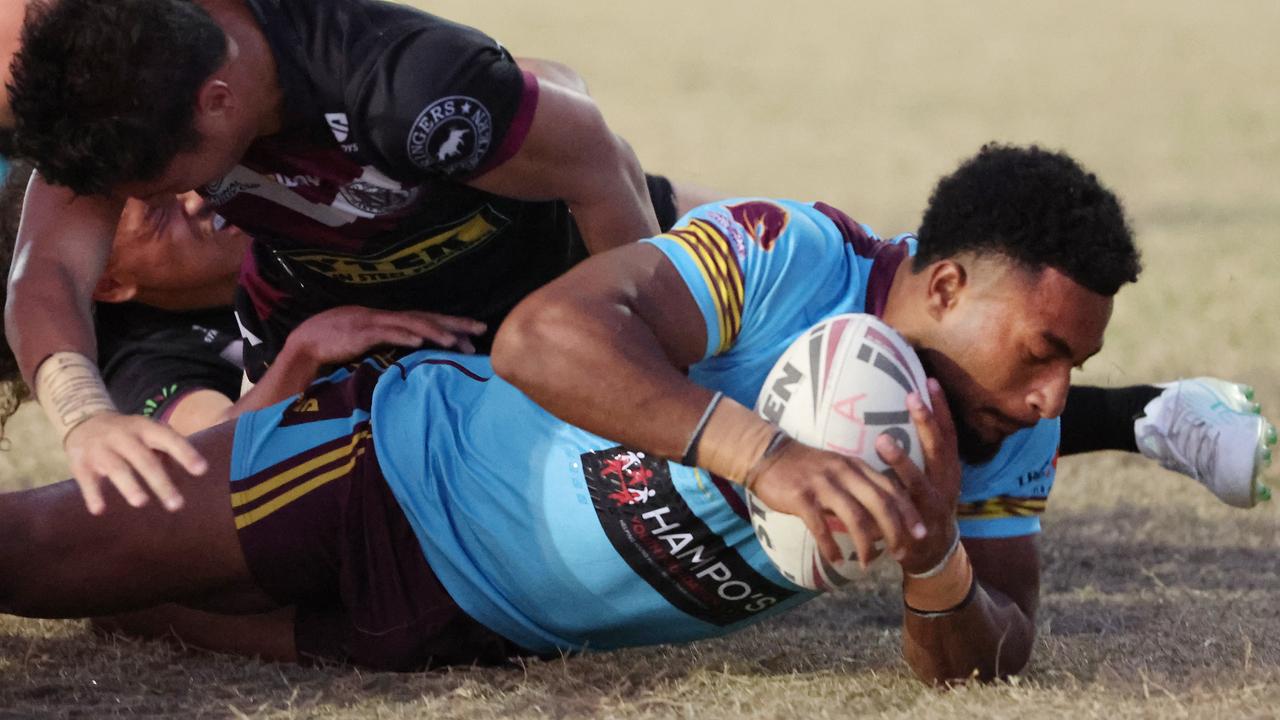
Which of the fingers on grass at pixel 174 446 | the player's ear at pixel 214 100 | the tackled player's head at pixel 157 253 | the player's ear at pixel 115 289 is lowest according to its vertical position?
the player's ear at pixel 115 289

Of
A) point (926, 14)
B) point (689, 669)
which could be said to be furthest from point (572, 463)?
point (926, 14)

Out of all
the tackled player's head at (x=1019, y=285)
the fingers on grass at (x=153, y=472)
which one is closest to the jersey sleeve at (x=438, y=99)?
the fingers on grass at (x=153, y=472)

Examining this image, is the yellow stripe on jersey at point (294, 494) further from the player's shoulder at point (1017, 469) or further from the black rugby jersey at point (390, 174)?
the player's shoulder at point (1017, 469)

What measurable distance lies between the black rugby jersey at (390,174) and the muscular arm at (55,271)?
0.90ft

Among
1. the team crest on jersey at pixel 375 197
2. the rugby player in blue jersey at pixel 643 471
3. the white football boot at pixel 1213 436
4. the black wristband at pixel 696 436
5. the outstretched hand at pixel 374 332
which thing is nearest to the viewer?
the black wristband at pixel 696 436

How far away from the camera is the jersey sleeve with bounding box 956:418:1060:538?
3.66 metres

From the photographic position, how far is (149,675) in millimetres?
3920

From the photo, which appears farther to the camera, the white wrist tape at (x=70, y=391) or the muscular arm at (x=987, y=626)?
the white wrist tape at (x=70, y=391)

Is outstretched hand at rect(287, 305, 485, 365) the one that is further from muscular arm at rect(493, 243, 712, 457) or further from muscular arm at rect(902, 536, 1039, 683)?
muscular arm at rect(902, 536, 1039, 683)

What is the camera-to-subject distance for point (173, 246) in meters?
5.04

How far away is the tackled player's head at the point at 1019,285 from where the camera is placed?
3312 millimetres

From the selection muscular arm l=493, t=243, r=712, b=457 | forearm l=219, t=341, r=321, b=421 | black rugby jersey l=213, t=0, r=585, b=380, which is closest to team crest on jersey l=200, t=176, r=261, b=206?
black rugby jersey l=213, t=0, r=585, b=380

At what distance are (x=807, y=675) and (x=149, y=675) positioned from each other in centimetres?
144

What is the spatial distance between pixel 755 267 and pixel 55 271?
63.2 inches
